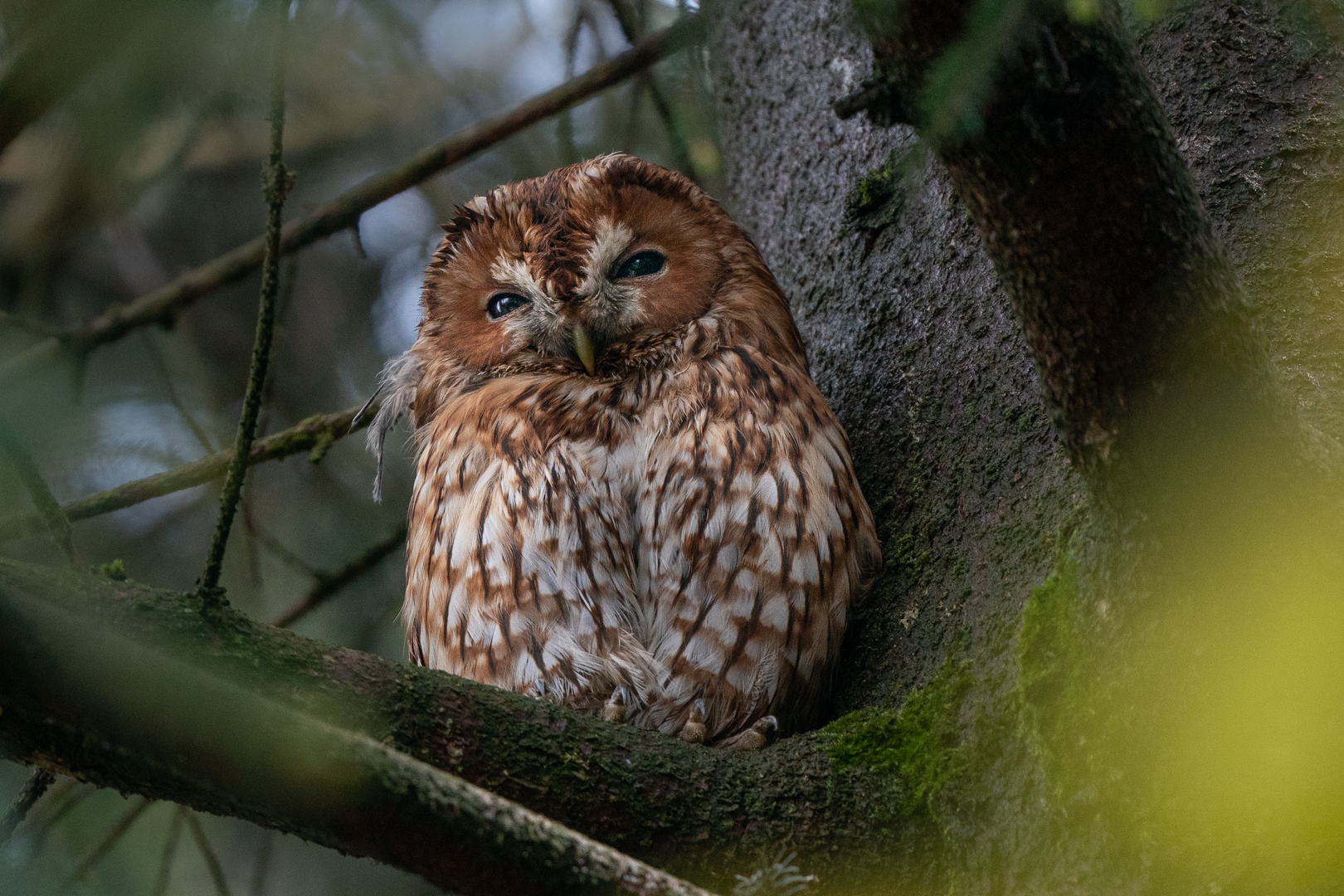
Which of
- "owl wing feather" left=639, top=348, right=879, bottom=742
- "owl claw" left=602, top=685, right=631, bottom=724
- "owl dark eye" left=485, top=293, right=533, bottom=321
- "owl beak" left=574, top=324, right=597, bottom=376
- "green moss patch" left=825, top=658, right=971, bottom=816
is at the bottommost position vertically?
"green moss patch" left=825, top=658, right=971, bottom=816

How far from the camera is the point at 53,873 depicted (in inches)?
91.8

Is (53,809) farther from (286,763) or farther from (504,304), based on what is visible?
(286,763)

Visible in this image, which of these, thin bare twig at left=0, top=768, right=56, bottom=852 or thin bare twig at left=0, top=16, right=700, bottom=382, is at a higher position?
thin bare twig at left=0, top=16, right=700, bottom=382

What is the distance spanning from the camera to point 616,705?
2.08 metres

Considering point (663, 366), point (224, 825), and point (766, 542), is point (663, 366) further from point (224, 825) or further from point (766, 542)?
point (224, 825)

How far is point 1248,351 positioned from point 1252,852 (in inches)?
22.0

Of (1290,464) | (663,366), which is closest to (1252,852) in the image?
(1290,464)

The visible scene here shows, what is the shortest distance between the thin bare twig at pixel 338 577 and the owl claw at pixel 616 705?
127cm

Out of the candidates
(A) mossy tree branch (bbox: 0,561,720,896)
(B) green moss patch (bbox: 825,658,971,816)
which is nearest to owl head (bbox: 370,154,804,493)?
(B) green moss patch (bbox: 825,658,971,816)

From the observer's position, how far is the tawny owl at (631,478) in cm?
210

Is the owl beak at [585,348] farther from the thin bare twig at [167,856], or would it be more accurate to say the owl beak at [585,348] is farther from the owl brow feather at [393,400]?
the thin bare twig at [167,856]

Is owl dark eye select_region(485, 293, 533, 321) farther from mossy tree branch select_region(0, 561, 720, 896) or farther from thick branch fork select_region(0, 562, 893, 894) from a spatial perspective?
mossy tree branch select_region(0, 561, 720, 896)

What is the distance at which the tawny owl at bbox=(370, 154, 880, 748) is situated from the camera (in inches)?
82.6

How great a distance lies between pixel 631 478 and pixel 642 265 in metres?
0.63
